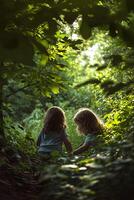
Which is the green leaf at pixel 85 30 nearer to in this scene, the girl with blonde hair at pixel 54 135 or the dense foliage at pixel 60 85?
the dense foliage at pixel 60 85

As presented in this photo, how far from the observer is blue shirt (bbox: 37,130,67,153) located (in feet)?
24.4

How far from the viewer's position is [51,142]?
745 cm

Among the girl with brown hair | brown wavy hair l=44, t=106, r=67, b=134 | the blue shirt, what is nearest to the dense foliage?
the girl with brown hair

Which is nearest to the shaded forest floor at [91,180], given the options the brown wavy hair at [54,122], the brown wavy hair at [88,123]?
A: the brown wavy hair at [88,123]

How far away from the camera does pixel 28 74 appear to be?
5.85 meters

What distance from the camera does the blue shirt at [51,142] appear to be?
743cm

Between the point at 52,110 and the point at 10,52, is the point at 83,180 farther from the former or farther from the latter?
the point at 52,110

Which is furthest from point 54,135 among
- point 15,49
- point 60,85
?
point 15,49

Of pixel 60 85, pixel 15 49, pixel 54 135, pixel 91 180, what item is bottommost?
pixel 91 180

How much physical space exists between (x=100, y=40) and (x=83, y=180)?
63.9ft

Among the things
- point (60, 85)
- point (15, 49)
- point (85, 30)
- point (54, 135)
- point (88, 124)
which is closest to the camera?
point (15, 49)

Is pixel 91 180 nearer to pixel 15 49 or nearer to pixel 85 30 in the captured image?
pixel 15 49

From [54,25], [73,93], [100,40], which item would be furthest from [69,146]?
[100,40]

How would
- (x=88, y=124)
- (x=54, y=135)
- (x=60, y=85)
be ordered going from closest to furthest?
(x=60, y=85), (x=88, y=124), (x=54, y=135)
